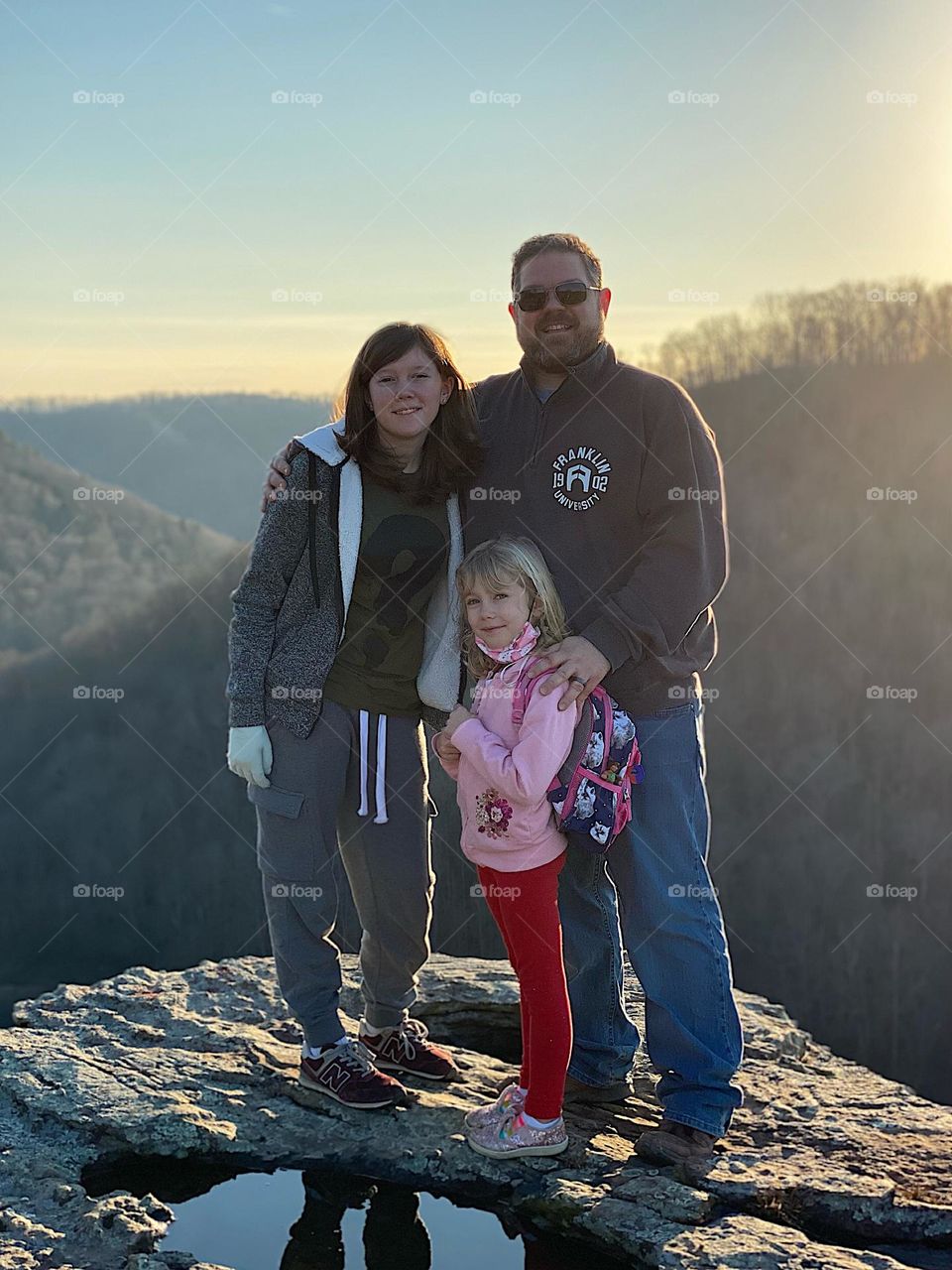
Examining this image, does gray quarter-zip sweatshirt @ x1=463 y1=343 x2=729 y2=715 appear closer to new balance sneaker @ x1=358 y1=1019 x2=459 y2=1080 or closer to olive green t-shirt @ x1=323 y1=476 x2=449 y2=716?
olive green t-shirt @ x1=323 y1=476 x2=449 y2=716

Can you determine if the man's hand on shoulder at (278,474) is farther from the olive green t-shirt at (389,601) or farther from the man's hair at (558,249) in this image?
the man's hair at (558,249)

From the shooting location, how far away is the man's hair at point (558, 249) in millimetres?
3225

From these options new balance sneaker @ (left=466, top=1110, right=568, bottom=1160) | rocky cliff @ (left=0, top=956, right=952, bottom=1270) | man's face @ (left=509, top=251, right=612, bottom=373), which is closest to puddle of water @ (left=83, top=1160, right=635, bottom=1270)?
rocky cliff @ (left=0, top=956, right=952, bottom=1270)

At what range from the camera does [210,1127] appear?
3.29 meters

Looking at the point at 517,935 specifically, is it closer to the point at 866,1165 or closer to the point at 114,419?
the point at 866,1165

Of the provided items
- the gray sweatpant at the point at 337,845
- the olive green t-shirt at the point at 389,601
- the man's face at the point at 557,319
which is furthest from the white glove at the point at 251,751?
the man's face at the point at 557,319

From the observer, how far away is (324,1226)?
2965 mm

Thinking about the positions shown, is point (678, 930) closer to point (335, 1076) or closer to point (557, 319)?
point (335, 1076)

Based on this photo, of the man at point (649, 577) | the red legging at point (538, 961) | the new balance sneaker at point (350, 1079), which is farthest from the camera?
the new balance sneaker at point (350, 1079)

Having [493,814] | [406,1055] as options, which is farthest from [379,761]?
[406,1055]

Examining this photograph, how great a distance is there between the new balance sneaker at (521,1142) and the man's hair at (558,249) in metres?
2.20

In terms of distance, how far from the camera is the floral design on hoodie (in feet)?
9.85

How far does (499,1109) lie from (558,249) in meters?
2.28

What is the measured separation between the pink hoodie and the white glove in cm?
57
